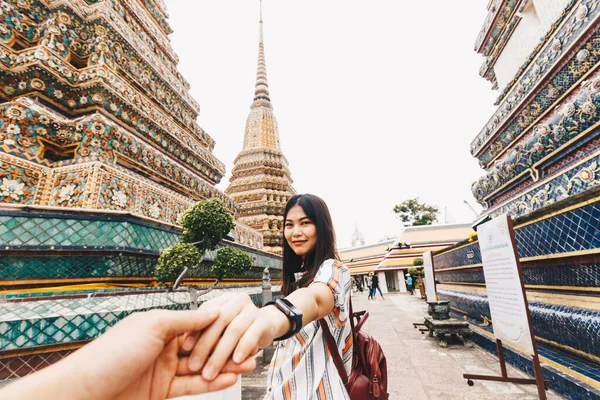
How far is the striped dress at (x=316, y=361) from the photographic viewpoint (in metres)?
1.16

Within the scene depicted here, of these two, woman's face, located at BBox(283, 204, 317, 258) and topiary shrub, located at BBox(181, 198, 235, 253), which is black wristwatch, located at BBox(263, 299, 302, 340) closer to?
Answer: woman's face, located at BBox(283, 204, 317, 258)

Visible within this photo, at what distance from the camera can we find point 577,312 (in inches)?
95.7

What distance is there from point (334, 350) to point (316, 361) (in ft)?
0.34

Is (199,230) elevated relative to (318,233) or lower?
elevated

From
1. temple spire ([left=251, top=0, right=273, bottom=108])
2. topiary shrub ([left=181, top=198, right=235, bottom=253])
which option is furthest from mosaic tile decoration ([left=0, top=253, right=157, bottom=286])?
temple spire ([left=251, top=0, right=273, bottom=108])

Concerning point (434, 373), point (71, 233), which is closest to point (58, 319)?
point (71, 233)

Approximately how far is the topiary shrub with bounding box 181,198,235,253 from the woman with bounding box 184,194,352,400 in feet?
4.66

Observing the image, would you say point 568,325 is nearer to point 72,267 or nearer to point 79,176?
point 72,267

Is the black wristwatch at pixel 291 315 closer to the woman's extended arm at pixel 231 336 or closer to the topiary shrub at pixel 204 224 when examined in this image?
the woman's extended arm at pixel 231 336

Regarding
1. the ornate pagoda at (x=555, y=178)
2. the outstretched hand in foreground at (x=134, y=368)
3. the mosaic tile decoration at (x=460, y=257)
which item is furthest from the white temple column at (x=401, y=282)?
the outstretched hand in foreground at (x=134, y=368)

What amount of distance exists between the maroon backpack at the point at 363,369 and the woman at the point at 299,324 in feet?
0.11

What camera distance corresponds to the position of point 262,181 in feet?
39.4

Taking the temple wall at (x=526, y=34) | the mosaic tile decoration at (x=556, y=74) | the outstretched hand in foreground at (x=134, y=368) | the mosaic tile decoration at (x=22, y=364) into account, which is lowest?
the mosaic tile decoration at (x=22, y=364)

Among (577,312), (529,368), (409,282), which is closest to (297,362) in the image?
(577,312)
